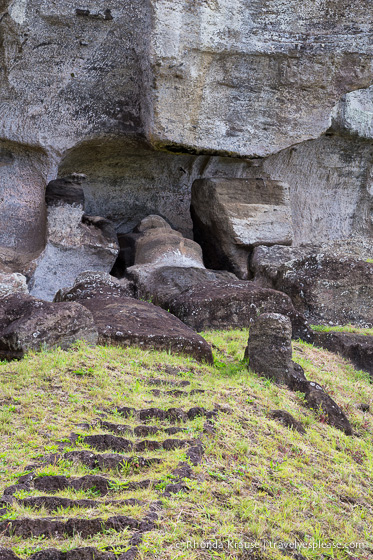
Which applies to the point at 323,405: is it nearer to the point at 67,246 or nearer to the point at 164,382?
the point at 164,382

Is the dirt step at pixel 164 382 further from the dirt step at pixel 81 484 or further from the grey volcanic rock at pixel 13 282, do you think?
the grey volcanic rock at pixel 13 282

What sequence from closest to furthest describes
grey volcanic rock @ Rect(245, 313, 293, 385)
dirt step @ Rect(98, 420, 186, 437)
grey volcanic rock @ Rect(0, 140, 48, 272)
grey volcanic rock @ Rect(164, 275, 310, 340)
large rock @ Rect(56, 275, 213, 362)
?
dirt step @ Rect(98, 420, 186, 437) → grey volcanic rock @ Rect(245, 313, 293, 385) → large rock @ Rect(56, 275, 213, 362) → grey volcanic rock @ Rect(164, 275, 310, 340) → grey volcanic rock @ Rect(0, 140, 48, 272)

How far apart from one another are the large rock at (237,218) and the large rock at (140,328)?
5205 millimetres

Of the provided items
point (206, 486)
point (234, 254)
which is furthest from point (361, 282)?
point (206, 486)

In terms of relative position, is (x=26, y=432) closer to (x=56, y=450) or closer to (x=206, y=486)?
(x=56, y=450)

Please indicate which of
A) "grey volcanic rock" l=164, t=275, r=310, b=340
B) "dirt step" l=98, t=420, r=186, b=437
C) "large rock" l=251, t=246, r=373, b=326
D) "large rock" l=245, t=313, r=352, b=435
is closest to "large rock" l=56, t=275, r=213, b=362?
"large rock" l=245, t=313, r=352, b=435

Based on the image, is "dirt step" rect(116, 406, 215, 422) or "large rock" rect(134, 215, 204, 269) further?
"large rock" rect(134, 215, 204, 269)

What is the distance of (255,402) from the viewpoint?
7.32m

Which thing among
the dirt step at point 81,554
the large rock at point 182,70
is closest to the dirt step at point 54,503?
the dirt step at point 81,554

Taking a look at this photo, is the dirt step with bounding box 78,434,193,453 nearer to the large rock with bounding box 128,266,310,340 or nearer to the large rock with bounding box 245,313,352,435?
the large rock with bounding box 245,313,352,435

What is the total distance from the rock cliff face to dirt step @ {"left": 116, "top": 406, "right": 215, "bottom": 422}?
7.17 m

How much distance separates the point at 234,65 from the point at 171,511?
11.0 m

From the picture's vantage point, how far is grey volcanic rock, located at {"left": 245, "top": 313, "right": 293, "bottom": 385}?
8141mm

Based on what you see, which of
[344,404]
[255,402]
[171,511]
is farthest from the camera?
[344,404]
